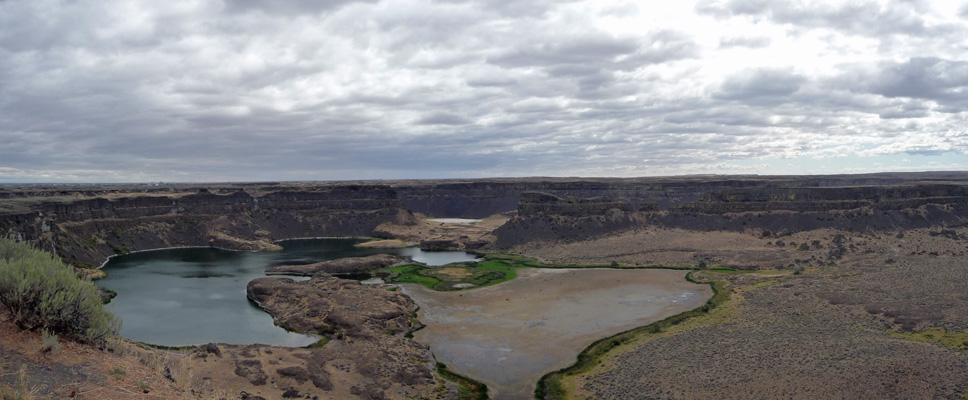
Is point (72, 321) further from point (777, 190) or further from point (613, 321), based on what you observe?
point (777, 190)

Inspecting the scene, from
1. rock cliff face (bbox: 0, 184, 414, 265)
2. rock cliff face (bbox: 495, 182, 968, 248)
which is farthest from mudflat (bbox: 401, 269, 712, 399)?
rock cliff face (bbox: 0, 184, 414, 265)

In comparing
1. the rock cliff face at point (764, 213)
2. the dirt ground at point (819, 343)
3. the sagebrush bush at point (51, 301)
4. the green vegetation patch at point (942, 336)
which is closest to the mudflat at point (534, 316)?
the dirt ground at point (819, 343)

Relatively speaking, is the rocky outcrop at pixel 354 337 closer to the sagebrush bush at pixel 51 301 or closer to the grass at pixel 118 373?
the sagebrush bush at pixel 51 301

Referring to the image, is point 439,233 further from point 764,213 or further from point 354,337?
point 354,337

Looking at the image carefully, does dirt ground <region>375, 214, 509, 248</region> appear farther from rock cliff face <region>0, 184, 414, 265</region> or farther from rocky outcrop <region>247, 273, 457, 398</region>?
rocky outcrop <region>247, 273, 457, 398</region>

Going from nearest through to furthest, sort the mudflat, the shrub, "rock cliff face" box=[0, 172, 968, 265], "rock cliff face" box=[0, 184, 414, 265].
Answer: the shrub < the mudflat < "rock cliff face" box=[0, 184, 414, 265] < "rock cliff face" box=[0, 172, 968, 265]

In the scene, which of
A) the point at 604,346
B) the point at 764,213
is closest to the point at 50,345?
the point at 604,346
